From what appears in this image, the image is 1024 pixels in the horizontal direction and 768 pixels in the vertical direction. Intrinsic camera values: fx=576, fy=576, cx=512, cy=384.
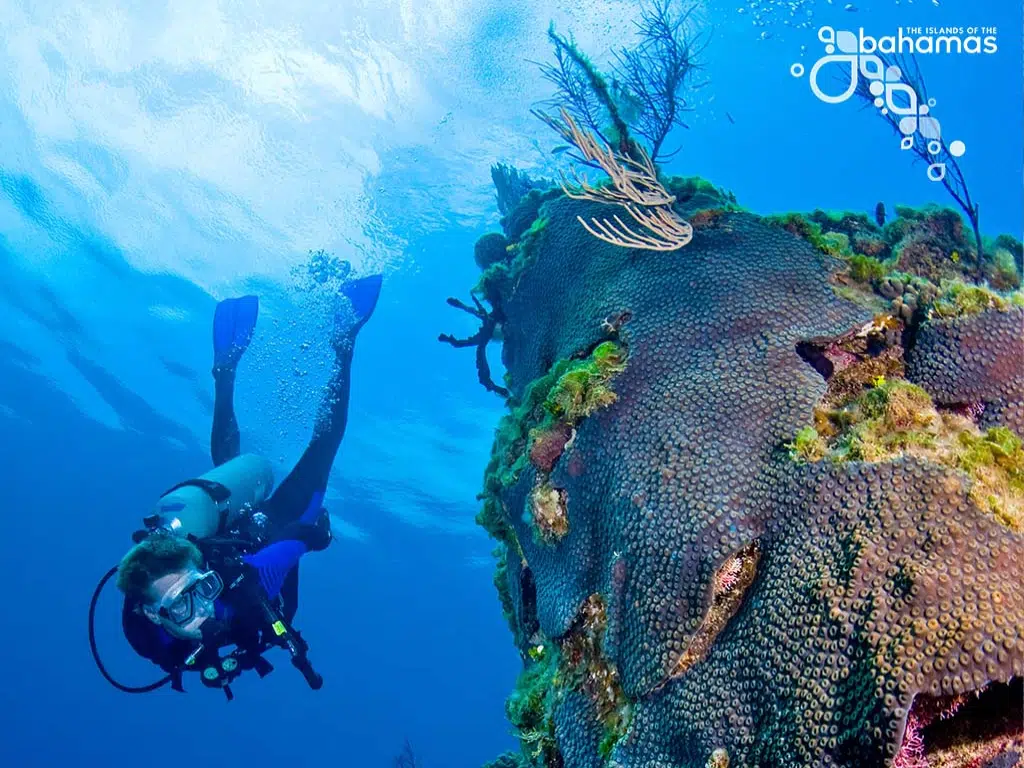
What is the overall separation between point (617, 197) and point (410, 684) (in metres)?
62.5

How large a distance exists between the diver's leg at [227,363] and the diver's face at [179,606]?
5284mm

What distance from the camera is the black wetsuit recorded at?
18.1 ft

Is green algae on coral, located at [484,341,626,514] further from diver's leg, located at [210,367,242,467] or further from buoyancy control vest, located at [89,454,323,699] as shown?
diver's leg, located at [210,367,242,467]

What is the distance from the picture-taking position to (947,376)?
9.91 ft

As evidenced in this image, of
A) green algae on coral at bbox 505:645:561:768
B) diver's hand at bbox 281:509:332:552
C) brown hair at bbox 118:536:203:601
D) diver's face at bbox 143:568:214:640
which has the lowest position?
green algae on coral at bbox 505:645:561:768

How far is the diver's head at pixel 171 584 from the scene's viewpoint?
17.0ft

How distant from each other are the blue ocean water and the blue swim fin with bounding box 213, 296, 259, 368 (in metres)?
5.88

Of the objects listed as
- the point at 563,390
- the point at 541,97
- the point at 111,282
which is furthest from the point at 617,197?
the point at 111,282

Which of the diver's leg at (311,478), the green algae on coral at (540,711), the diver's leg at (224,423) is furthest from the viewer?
the diver's leg at (224,423)

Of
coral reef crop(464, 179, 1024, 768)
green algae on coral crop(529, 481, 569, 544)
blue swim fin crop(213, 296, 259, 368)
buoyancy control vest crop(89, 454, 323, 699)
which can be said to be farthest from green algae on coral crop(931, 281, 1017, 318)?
blue swim fin crop(213, 296, 259, 368)

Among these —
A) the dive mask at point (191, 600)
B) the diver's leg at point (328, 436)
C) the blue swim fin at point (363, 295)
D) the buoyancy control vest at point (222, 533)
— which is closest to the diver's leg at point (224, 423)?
the diver's leg at point (328, 436)

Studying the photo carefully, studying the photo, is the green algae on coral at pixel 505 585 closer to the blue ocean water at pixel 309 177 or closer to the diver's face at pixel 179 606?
the diver's face at pixel 179 606

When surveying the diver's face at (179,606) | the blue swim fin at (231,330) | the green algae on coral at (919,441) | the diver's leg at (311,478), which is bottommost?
the green algae on coral at (919,441)

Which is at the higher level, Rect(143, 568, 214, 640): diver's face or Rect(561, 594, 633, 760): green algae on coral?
Rect(143, 568, 214, 640): diver's face
